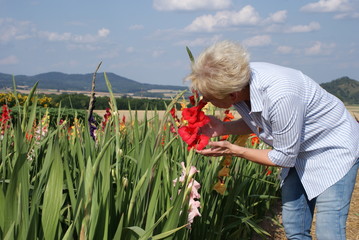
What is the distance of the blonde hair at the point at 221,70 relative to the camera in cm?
175

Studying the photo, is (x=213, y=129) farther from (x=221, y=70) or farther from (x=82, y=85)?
(x=82, y=85)

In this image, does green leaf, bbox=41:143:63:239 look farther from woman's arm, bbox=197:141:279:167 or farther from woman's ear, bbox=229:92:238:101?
woman's ear, bbox=229:92:238:101

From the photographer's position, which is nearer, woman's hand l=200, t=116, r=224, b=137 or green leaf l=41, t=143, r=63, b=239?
green leaf l=41, t=143, r=63, b=239

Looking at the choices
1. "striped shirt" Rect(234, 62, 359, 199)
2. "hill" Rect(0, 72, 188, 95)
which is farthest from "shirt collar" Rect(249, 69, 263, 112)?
"hill" Rect(0, 72, 188, 95)

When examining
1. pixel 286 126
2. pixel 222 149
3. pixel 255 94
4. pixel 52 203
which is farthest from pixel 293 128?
pixel 52 203

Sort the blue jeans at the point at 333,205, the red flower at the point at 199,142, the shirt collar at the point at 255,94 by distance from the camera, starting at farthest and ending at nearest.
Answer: the blue jeans at the point at 333,205, the shirt collar at the point at 255,94, the red flower at the point at 199,142

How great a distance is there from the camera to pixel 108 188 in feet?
4.83

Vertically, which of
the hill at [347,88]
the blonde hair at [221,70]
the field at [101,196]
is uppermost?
the blonde hair at [221,70]

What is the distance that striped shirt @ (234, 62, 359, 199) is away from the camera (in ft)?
5.90

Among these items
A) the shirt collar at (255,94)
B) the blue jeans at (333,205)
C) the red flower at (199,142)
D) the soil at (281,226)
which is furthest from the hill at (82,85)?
the soil at (281,226)

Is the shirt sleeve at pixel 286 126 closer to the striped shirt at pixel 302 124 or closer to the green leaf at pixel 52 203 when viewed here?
the striped shirt at pixel 302 124

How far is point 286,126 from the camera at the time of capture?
1791mm

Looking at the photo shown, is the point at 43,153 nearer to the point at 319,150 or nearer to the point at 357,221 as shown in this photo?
the point at 319,150

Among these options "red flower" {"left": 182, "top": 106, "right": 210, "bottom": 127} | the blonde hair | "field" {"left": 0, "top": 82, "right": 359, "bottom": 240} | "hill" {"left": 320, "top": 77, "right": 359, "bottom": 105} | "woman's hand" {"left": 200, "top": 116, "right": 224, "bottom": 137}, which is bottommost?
"hill" {"left": 320, "top": 77, "right": 359, "bottom": 105}
